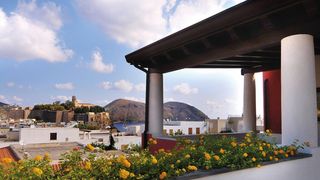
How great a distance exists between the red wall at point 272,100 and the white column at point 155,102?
13.4 feet

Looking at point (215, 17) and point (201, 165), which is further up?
point (215, 17)

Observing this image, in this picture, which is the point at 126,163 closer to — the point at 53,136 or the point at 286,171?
the point at 286,171

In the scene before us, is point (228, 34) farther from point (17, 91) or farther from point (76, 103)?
point (76, 103)

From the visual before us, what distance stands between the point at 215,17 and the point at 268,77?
566 cm

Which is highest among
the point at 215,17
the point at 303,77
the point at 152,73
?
the point at 215,17

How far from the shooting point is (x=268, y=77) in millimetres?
9969


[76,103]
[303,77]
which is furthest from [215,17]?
[76,103]

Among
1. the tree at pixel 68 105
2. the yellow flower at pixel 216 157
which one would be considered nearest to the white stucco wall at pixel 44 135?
the yellow flower at pixel 216 157

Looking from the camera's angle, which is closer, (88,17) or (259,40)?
(259,40)

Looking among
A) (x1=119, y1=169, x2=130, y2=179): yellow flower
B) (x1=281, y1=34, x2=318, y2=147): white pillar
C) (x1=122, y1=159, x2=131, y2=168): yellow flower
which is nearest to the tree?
(x1=281, y1=34, x2=318, y2=147): white pillar

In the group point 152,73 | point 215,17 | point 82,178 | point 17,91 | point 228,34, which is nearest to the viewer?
point 82,178

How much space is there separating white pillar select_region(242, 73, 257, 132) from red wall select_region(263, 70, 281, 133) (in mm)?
547

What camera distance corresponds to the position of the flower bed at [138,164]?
207 cm

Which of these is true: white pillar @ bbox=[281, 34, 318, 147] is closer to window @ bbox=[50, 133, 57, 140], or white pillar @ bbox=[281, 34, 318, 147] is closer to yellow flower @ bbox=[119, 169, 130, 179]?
yellow flower @ bbox=[119, 169, 130, 179]
